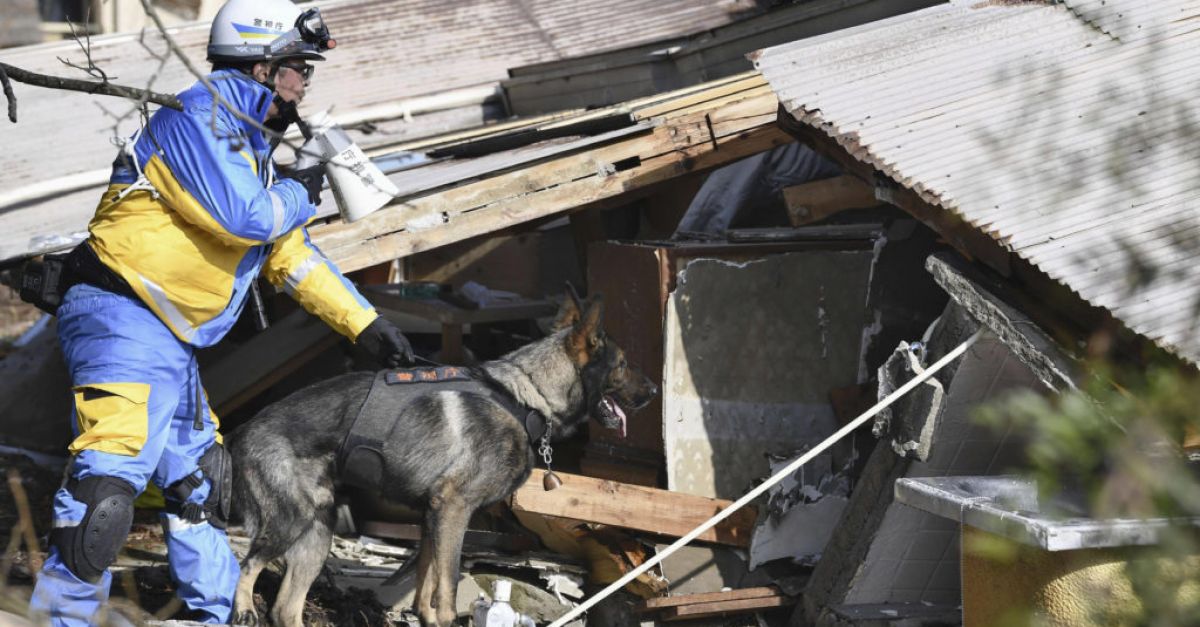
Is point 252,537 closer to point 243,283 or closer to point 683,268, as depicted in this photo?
point 243,283

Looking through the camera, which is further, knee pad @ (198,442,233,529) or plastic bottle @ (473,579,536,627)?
plastic bottle @ (473,579,536,627)

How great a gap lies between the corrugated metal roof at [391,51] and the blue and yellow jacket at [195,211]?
15.3ft

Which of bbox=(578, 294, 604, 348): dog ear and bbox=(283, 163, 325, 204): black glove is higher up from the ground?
bbox=(283, 163, 325, 204): black glove

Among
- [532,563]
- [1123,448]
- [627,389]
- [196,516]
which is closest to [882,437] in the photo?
[627,389]

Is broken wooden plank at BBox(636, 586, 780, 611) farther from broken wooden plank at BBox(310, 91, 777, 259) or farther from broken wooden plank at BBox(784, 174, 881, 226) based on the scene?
broken wooden plank at BBox(784, 174, 881, 226)

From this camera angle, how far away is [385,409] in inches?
209

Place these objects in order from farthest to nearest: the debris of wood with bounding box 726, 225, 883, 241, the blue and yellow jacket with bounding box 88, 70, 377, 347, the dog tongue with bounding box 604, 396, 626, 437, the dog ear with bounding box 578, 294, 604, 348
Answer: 1. the debris of wood with bounding box 726, 225, 883, 241
2. the dog tongue with bounding box 604, 396, 626, 437
3. the dog ear with bounding box 578, 294, 604, 348
4. the blue and yellow jacket with bounding box 88, 70, 377, 347

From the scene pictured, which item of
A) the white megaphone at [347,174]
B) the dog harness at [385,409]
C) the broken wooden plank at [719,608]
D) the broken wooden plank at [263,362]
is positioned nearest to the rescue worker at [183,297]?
the white megaphone at [347,174]

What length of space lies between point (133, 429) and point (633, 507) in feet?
8.56

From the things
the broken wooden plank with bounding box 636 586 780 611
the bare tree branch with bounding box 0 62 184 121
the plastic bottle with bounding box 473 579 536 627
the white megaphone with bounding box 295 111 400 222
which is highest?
the bare tree branch with bounding box 0 62 184 121

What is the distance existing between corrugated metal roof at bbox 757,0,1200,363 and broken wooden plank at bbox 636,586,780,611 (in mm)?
2065

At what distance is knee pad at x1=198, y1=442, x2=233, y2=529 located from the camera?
4973 millimetres

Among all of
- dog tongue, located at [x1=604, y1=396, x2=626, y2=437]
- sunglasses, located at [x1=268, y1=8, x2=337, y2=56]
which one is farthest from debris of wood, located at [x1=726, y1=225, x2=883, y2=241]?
sunglasses, located at [x1=268, y1=8, x2=337, y2=56]

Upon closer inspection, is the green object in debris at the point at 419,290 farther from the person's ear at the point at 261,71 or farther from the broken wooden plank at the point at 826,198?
the person's ear at the point at 261,71
